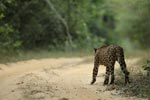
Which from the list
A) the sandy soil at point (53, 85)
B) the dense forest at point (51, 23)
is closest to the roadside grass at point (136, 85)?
the sandy soil at point (53, 85)

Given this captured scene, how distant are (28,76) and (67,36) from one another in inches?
623

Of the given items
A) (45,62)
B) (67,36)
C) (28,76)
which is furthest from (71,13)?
(28,76)

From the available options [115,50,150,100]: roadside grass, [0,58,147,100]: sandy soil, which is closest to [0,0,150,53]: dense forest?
[0,58,147,100]: sandy soil

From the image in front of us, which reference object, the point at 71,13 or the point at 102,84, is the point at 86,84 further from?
the point at 71,13

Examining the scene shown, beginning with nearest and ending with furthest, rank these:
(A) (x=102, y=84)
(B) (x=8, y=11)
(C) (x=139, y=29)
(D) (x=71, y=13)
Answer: (A) (x=102, y=84), (B) (x=8, y=11), (D) (x=71, y=13), (C) (x=139, y=29)

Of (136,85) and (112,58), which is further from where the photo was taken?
(112,58)

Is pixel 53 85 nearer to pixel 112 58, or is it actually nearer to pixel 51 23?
pixel 112 58

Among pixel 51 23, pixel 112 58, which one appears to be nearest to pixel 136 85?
pixel 112 58

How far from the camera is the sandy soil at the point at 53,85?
11859 mm

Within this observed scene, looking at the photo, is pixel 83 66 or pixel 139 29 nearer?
pixel 83 66

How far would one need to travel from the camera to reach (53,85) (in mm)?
13586

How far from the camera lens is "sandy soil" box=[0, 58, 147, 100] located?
38.9 feet

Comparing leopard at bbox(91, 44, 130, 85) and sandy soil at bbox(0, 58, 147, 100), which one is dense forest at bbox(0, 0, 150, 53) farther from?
leopard at bbox(91, 44, 130, 85)

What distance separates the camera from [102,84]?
47.2 ft
